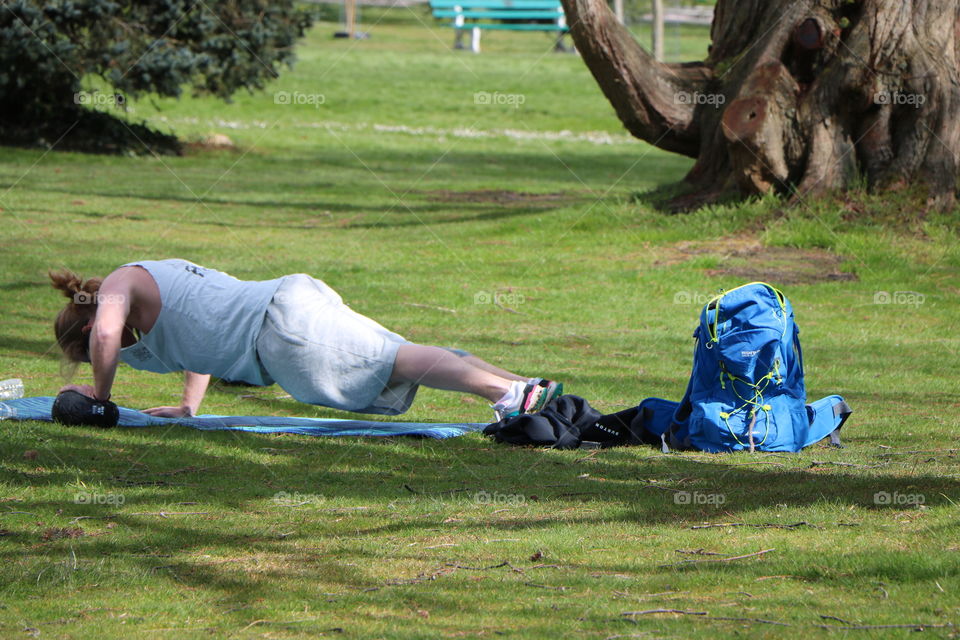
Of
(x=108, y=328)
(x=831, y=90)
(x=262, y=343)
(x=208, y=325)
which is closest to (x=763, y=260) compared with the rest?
(x=831, y=90)

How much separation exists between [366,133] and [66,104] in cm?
707

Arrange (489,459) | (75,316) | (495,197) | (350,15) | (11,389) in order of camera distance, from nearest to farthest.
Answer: (489,459) → (75,316) → (11,389) → (495,197) → (350,15)

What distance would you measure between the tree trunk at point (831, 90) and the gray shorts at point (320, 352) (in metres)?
7.83

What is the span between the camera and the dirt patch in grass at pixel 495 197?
681 inches

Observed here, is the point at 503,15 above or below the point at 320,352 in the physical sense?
below

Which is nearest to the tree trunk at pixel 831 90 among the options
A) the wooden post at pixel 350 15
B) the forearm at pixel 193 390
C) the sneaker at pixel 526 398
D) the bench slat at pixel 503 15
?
the sneaker at pixel 526 398

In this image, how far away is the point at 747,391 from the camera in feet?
20.1

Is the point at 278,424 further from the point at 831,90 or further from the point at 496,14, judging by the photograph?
the point at 496,14

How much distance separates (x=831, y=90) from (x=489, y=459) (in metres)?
8.64

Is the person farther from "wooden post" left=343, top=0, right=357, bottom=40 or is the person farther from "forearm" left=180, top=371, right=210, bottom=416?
"wooden post" left=343, top=0, right=357, bottom=40

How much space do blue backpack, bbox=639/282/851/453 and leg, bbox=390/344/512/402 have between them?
2.79 ft

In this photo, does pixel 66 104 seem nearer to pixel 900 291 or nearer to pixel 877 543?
A: pixel 900 291

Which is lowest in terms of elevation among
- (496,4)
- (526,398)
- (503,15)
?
(503,15)

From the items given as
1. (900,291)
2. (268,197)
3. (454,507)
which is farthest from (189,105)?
(454,507)
